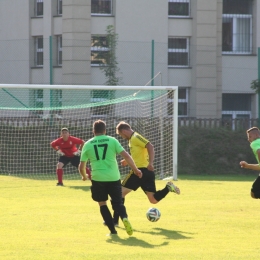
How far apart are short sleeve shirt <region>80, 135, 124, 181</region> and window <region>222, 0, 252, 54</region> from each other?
2172cm

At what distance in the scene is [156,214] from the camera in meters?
12.2

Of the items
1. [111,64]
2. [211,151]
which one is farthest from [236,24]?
[211,151]

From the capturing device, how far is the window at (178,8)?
31173 millimetres

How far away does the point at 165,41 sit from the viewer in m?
30.7

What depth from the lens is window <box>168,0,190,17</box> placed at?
31173 mm

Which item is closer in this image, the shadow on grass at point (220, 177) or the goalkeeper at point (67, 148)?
the goalkeeper at point (67, 148)

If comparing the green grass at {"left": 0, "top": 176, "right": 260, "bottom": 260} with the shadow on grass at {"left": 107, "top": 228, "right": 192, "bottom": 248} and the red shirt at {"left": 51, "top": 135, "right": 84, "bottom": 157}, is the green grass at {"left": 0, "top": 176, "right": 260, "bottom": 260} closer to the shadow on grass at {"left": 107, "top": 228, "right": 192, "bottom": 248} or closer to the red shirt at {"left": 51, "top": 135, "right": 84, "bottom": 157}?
the shadow on grass at {"left": 107, "top": 228, "right": 192, "bottom": 248}

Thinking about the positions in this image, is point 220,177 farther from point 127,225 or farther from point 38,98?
point 127,225

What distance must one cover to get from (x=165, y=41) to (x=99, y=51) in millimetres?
3321

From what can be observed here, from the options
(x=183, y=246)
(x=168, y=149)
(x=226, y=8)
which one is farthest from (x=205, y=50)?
(x=183, y=246)

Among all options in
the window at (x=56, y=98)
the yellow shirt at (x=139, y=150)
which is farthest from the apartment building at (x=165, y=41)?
the yellow shirt at (x=139, y=150)

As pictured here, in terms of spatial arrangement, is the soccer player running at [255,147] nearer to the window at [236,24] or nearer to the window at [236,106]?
the window at [236,106]

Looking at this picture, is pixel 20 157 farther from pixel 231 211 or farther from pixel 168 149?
pixel 231 211

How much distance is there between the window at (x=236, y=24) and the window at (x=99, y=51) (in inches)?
229
